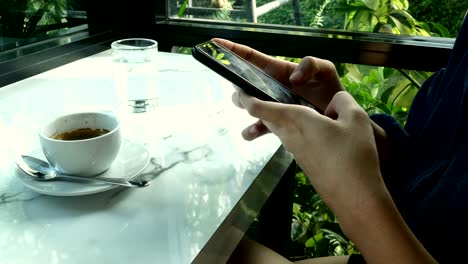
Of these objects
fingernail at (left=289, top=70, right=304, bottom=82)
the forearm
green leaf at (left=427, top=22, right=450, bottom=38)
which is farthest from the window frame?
the forearm

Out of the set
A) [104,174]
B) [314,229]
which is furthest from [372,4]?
[104,174]

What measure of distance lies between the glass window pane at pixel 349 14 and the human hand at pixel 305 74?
39cm

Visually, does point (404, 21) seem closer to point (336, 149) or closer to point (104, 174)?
point (336, 149)

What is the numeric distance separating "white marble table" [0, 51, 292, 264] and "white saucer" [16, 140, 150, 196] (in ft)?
0.06

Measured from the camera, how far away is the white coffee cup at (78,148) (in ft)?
1.82

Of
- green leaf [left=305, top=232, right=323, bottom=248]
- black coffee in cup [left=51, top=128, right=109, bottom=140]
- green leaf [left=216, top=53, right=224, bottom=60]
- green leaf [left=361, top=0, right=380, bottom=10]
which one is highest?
green leaf [left=361, top=0, right=380, bottom=10]

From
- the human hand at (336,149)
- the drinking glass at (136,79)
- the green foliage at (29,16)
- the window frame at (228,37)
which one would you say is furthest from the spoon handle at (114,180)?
the green foliage at (29,16)

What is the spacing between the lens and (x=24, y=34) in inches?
41.1

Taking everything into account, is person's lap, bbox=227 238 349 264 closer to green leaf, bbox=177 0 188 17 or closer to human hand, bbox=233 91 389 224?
human hand, bbox=233 91 389 224

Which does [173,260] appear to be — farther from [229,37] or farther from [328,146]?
[229,37]

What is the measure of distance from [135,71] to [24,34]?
0.34m

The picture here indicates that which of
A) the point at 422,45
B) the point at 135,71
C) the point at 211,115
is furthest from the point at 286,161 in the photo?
the point at 422,45

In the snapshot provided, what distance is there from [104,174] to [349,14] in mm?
782

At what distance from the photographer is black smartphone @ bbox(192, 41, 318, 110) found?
0.63 metres
